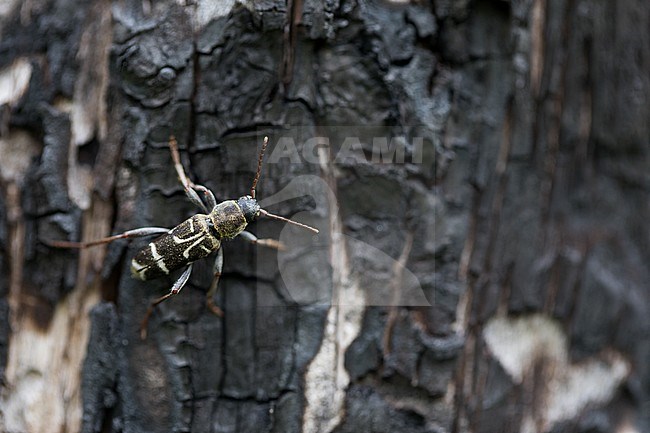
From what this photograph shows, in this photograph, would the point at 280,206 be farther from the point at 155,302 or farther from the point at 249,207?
the point at 155,302

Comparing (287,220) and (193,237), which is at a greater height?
(287,220)

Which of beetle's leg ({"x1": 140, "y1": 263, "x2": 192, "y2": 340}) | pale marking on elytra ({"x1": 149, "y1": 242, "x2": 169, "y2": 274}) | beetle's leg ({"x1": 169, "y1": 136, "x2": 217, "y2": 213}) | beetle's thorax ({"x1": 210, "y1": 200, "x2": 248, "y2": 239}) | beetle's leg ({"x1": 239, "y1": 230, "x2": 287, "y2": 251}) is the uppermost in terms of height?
beetle's leg ({"x1": 169, "y1": 136, "x2": 217, "y2": 213})

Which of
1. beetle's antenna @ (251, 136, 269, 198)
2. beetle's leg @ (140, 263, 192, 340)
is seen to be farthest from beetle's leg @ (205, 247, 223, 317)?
beetle's antenna @ (251, 136, 269, 198)

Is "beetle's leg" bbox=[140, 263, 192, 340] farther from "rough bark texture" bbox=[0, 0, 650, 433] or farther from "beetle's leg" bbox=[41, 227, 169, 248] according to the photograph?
"beetle's leg" bbox=[41, 227, 169, 248]

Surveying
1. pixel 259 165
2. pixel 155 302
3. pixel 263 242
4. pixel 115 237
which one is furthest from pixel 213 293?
pixel 259 165

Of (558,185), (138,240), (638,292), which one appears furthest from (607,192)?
(138,240)

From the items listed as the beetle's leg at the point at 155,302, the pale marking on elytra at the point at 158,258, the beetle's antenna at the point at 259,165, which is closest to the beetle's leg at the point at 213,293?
the beetle's leg at the point at 155,302

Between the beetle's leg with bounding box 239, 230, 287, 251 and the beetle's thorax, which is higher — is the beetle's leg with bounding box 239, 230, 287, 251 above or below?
below
